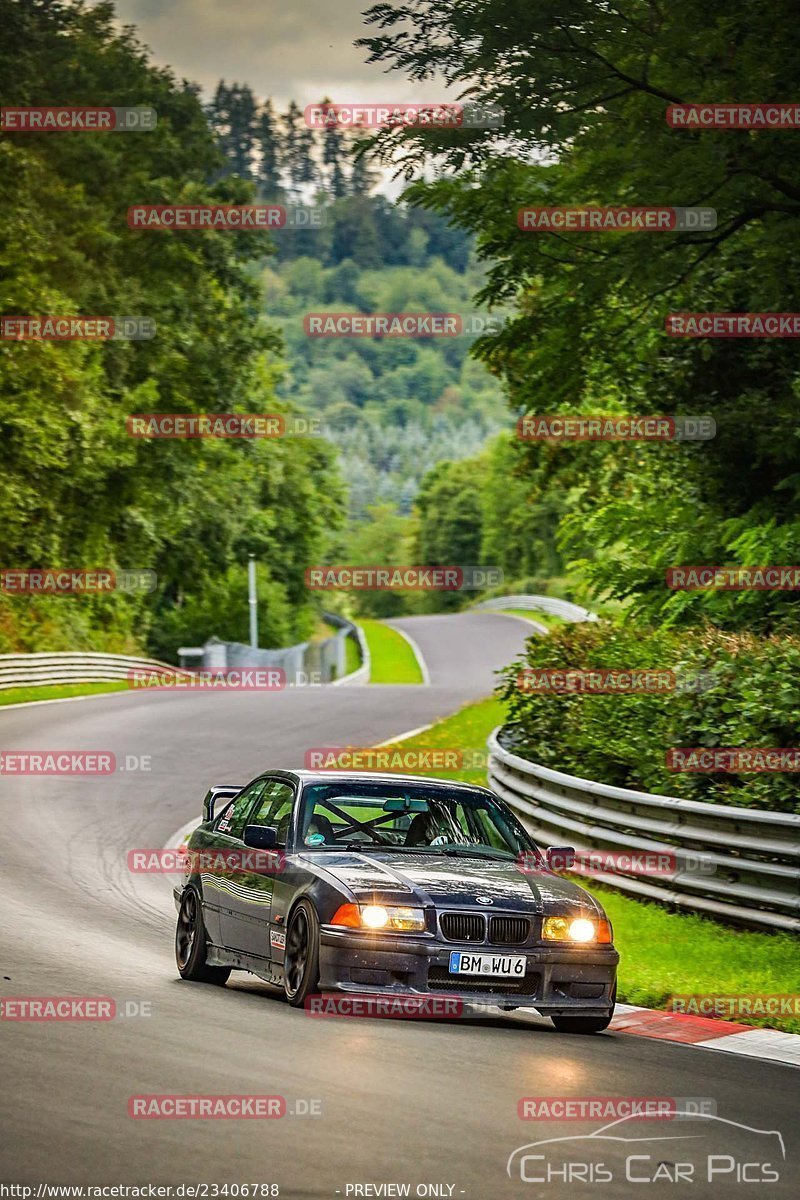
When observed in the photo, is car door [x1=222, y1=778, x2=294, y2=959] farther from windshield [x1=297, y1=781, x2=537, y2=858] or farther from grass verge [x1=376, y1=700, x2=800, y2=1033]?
grass verge [x1=376, y1=700, x2=800, y2=1033]

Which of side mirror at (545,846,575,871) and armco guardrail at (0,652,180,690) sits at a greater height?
side mirror at (545,846,575,871)

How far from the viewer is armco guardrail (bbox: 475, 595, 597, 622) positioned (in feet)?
242

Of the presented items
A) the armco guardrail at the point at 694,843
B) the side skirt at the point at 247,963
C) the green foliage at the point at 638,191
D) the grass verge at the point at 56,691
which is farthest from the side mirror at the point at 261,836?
the grass verge at the point at 56,691

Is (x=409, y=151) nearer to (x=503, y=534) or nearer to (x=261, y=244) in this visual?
(x=261, y=244)

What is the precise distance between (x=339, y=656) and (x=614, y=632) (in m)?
53.1

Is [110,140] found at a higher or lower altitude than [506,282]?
higher

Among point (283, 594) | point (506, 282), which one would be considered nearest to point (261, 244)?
point (283, 594)

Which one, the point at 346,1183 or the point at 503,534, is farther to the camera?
the point at 503,534

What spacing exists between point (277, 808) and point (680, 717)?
4.95m

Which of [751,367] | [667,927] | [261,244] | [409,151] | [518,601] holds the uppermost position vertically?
[261,244]

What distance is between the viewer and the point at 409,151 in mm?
15711

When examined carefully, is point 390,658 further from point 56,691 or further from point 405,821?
point 405,821

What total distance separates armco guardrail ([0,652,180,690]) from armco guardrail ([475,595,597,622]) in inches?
850

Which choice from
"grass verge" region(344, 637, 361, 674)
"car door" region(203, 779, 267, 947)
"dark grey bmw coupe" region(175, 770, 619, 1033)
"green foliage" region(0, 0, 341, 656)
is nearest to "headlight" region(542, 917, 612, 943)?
"dark grey bmw coupe" region(175, 770, 619, 1033)
